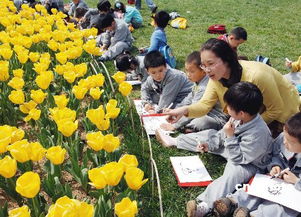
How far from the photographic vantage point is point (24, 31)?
16.7 ft

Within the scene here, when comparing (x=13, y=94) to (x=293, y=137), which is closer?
(x=293, y=137)

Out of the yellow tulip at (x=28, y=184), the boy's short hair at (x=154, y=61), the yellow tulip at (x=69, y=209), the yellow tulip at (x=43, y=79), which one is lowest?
the boy's short hair at (x=154, y=61)

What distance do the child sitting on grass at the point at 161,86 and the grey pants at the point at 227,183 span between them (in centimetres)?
152

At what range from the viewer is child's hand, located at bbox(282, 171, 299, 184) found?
8.52 ft

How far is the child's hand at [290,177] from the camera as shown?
2597 mm

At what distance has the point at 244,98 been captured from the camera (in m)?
2.77

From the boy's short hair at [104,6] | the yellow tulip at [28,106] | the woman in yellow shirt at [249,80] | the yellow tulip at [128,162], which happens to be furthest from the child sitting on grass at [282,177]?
the boy's short hair at [104,6]

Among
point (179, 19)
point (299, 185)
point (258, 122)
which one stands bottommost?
point (179, 19)

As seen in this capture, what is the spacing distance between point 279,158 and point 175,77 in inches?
71.1

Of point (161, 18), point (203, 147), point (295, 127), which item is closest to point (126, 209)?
point (295, 127)

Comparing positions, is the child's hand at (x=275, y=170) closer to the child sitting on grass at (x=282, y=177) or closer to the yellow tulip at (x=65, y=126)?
the child sitting on grass at (x=282, y=177)

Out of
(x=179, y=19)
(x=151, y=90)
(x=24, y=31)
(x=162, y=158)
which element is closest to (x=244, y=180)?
(x=162, y=158)

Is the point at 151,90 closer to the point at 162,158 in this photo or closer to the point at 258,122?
the point at 162,158

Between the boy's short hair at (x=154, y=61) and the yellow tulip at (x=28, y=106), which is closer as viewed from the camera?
the yellow tulip at (x=28, y=106)
